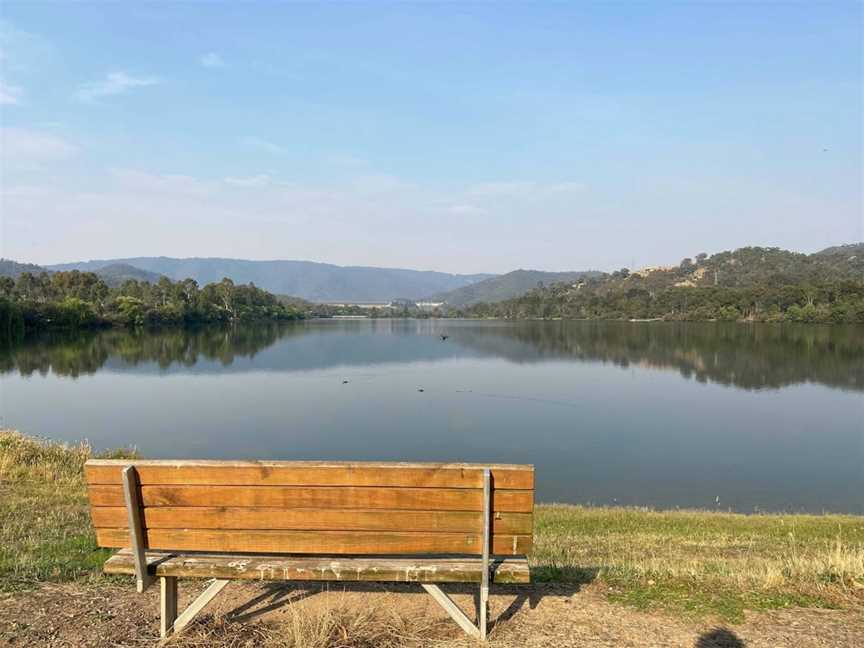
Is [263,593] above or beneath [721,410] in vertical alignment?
above

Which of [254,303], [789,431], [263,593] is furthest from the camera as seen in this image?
[254,303]

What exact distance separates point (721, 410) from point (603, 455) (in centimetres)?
1444

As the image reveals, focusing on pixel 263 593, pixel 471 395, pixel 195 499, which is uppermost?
pixel 195 499

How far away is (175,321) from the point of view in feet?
418

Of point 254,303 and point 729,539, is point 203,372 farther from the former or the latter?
point 254,303

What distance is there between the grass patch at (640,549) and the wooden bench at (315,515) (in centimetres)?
170

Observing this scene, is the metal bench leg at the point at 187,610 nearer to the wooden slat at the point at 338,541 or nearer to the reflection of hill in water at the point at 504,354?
the wooden slat at the point at 338,541

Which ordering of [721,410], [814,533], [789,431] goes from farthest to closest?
[721,410] < [789,431] < [814,533]

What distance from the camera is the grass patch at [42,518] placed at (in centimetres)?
564

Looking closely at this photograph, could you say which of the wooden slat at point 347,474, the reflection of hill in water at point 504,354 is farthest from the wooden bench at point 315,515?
the reflection of hill in water at point 504,354

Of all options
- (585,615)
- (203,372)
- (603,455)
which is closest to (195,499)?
(585,615)

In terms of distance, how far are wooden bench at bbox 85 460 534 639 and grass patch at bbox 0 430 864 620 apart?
170cm

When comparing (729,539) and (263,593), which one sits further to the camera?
(729,539)

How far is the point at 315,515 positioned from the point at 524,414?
98.8 feet
